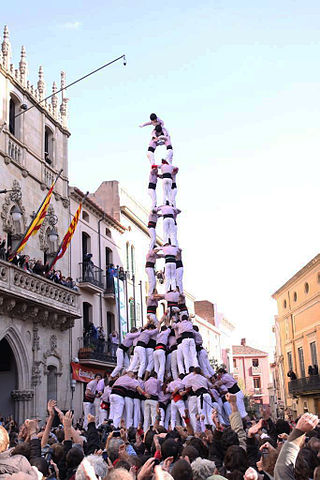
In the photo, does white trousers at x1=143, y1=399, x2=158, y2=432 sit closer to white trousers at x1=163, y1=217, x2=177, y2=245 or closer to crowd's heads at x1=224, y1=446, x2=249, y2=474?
white trousers at x1=163, y1=217, x2=177, y2=245

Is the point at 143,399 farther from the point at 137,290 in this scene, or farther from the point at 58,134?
the point at 137,290

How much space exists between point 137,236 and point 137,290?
406 centimetres

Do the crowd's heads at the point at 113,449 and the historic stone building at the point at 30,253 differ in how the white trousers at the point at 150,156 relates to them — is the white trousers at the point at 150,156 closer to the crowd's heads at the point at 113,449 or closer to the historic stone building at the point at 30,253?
the historic stone building at the point at 30,253

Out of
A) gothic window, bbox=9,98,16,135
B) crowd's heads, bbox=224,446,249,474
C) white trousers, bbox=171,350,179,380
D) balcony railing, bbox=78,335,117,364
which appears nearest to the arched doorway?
balcony railing, bbox=78,335,117,364

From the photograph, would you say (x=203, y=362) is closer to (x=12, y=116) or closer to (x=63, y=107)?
(x=12, y=116)

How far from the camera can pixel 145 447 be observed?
26.7 feet

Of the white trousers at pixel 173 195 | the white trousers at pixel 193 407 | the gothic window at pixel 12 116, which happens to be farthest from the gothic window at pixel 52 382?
the white trousers at pixel 193 407

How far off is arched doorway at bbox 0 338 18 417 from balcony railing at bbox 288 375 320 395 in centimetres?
2143

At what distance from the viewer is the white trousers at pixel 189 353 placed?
53.8 feet

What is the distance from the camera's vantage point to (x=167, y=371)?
57.2 ft

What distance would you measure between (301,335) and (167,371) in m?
26.9

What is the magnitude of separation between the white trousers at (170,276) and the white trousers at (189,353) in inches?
98.4

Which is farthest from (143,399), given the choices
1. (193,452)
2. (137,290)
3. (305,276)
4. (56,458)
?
(305,276)

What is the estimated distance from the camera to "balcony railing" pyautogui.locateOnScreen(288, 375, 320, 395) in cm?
3688
